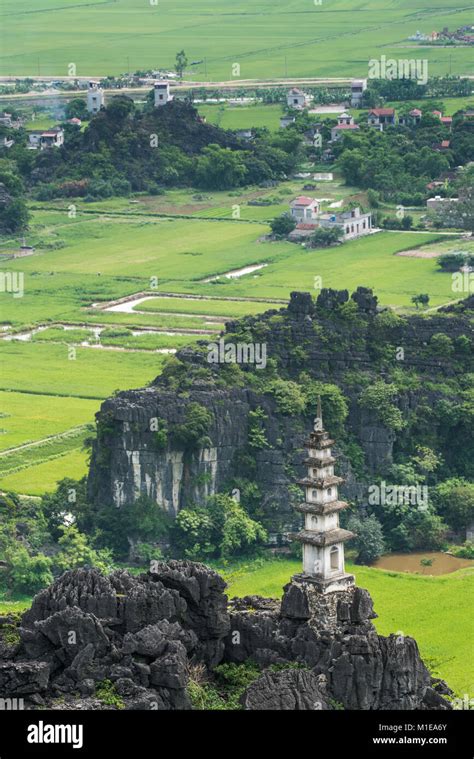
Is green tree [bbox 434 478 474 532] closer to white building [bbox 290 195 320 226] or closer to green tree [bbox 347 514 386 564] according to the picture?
green tree [bbox 347 514 386 564]

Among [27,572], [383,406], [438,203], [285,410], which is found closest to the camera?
[27,572]

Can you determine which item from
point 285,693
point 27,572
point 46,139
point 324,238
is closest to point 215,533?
point 27,572

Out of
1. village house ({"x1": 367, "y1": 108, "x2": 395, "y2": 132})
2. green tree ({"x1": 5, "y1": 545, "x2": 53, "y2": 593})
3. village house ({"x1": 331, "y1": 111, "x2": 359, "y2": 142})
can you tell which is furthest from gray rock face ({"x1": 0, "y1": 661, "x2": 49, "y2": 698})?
village house ({"x1": 367, "y1": 108, "x2": 395, "y2": 132})

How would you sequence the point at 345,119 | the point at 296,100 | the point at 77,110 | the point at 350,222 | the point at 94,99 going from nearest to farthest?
the point at 350,222 < the point at 345,119 < the point at 77,110 < the point at 296,100 < the point at 94,99

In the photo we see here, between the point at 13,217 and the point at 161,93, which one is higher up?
the point at 161,93

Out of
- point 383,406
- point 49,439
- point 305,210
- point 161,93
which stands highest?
point 161,93

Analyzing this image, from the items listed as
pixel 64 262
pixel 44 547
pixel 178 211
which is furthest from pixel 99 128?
pixel 44 547

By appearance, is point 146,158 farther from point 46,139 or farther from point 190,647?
point 190,647

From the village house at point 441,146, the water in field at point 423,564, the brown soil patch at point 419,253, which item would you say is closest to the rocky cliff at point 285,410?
the water in field at point 423,564
